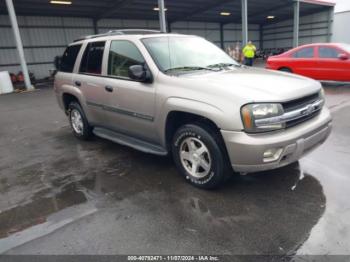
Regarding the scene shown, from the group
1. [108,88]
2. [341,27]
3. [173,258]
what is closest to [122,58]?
[108,88]

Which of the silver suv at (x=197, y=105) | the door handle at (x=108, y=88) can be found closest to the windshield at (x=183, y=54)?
the silver suv at (x=197, y=105)

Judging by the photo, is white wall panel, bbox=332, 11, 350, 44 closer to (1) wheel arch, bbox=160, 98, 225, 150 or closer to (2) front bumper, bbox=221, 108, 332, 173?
(2) front bumper, bbox=221, 108, 332, 173

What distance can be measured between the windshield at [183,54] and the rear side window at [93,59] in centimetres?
103

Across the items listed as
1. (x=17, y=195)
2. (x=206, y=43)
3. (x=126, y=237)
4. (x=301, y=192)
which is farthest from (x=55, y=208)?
(x=206, y=43)

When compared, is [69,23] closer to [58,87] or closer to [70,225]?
[58,87]

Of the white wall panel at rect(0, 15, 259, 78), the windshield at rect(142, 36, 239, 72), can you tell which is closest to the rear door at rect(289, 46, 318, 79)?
the windshield at rect(142, 36, 239, 72)

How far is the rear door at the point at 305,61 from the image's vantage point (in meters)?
10.2

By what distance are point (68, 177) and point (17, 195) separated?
666 mm

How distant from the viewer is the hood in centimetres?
302

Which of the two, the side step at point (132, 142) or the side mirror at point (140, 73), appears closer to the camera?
the side mirror at point (140, 73)

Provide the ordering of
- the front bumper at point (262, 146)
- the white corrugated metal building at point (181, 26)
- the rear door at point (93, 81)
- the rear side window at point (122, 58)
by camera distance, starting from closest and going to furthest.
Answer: the front bumper at point (262, 146) < the rear side window at point (122, 58) < the rear door at point (93, 81) < the white corrugated metal building at point (181, 26)

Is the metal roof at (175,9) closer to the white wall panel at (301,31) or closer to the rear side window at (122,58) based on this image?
the white wall panel at (301,31)

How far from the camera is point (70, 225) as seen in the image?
2.97m

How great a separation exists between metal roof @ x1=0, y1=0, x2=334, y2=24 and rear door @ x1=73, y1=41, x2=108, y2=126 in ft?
46.2
